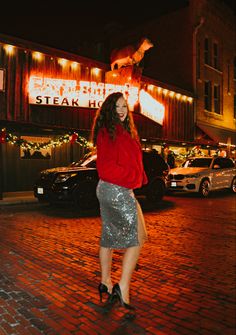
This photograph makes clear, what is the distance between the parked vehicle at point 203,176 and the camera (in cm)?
1499

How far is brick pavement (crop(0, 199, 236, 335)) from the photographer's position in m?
3.24

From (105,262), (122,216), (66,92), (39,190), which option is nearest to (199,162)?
(66,92)

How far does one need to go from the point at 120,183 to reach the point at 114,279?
1.71 metres

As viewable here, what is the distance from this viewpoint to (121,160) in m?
3.30

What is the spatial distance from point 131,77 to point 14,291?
44.1 ft

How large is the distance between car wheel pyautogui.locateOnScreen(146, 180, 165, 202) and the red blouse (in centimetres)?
922

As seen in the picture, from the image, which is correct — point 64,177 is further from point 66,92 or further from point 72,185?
point 66,92

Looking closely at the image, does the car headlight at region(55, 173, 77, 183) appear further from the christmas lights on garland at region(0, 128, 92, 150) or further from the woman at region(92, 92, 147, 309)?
the woman at region(92, 92, 147, 309)

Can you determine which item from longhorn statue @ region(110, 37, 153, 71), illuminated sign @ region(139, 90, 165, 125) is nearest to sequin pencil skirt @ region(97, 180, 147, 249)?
illuminated sign @ region(139, 90, 165, 125)

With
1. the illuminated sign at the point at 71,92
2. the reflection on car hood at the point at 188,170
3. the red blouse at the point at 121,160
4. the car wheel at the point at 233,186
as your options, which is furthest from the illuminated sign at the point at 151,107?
the red blouse at the point at 121,160

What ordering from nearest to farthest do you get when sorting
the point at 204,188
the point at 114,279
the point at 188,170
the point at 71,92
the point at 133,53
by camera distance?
1. the point at 114,279
2. the point at 71,92
3. the point at 204,188
4. the point at 188,170
5. the point at 133,53

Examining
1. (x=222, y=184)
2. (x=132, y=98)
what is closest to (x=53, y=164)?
(x=132, y=98)

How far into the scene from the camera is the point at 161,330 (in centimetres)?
315

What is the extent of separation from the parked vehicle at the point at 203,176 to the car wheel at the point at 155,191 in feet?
5.27
